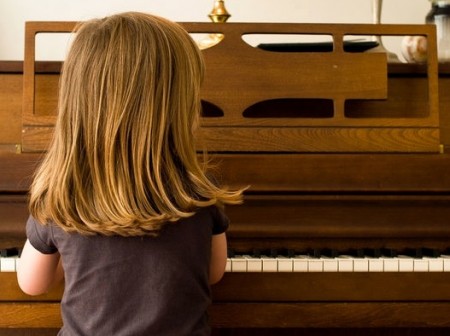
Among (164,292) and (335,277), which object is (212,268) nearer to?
(164,292)

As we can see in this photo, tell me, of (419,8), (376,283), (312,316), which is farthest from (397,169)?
(419,8)

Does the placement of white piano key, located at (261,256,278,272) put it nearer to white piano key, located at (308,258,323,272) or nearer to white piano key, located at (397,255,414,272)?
white piano key, located at (308,258,323,272)

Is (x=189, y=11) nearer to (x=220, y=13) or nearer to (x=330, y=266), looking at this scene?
(x=220, y=13)

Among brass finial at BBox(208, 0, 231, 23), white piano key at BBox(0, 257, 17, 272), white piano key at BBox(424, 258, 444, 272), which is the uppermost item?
brass finial at BBox(208, 0, 231, 23)

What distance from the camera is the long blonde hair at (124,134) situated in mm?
1338

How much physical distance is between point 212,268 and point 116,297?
0.93 ft

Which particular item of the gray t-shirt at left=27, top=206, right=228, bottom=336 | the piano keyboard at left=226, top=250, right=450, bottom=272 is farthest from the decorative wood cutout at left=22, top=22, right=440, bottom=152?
the gray t-shirt at left=27, top=206, right=228, bottom=336

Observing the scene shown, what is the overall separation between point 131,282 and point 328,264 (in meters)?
0.58

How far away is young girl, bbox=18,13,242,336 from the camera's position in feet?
4.39

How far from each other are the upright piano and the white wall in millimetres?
1157

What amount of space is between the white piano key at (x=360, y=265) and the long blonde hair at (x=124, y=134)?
50 cm

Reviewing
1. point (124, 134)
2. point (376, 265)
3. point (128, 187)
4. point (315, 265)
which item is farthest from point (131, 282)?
point (376, 265)

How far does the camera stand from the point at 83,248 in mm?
1351

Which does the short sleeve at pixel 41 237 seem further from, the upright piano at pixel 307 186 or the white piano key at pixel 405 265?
the white piano key at pixel 405 265
